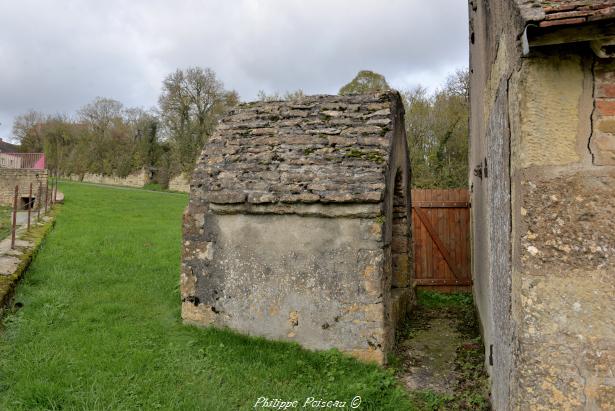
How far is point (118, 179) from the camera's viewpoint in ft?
140

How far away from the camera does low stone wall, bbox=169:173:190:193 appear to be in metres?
37.0

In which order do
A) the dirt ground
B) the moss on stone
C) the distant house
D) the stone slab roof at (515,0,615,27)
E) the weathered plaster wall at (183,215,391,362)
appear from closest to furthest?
the stone slab roof at (515,0,615,27) < the dirt ground < the weathered plaster wall at (183,215,391,362) < the moss on stone < the distant house

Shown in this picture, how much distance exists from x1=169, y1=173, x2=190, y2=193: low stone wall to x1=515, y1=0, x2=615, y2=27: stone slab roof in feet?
118

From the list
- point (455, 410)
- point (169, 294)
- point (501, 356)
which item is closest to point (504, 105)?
point (501, 356)

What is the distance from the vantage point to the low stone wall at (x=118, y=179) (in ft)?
134

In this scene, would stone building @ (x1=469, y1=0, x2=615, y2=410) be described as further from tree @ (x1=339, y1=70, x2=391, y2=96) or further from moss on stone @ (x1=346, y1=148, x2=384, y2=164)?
tree @ (x1=339, y1=70, x2=391, y2=96)

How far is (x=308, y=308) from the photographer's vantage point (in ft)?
18.1

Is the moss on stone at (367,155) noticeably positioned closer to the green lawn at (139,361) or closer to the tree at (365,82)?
the green lawn at (139,361)

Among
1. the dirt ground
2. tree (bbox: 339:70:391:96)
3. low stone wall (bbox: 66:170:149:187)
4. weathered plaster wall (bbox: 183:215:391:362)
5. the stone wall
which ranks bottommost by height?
the dirt ground

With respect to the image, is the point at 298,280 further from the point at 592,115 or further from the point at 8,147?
the point at 8,147

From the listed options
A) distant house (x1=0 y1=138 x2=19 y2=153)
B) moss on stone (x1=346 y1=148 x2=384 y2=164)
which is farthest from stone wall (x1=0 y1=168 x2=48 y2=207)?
distant house (x1=0 y1=138 x2=19 y2=153)

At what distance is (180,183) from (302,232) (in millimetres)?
33798

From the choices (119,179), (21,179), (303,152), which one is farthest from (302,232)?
(119,179)

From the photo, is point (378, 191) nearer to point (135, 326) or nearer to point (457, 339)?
point (457, 339)
